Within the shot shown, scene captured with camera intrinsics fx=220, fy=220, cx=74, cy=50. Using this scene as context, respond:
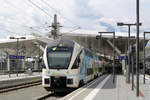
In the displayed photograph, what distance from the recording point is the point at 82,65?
14.5 m

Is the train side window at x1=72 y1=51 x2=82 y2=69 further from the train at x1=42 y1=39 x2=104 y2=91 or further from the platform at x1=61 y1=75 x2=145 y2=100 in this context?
the platform at x1=61 y1=75 x2=145 y2=100

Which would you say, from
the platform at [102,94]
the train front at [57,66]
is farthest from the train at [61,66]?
the platform at [102,94]

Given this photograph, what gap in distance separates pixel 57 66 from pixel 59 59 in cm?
45

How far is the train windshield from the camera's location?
13.0 metres

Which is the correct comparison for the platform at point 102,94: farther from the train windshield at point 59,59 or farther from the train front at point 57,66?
the train windshield at point 59,59

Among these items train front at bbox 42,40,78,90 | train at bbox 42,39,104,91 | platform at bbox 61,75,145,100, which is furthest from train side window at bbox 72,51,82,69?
platform at bbox 61,75,145,100

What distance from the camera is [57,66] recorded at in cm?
1305

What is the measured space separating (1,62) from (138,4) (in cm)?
2748

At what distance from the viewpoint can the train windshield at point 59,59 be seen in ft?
42.8

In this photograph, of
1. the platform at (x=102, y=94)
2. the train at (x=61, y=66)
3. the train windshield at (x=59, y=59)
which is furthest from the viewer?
the train windshield at (x=59, y=59)

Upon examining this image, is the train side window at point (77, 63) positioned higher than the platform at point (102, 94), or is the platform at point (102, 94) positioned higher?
the train side window at point (77, 63)

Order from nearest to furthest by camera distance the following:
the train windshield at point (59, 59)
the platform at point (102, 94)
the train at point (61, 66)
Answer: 1. the platform at point (102, 94)
2. the train at point (61, 66)
3. the train windshield at point (59, 59)

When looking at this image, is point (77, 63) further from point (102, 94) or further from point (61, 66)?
point (102, 94)

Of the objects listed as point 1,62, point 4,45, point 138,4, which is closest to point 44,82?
point 138,4
